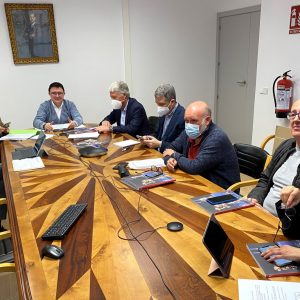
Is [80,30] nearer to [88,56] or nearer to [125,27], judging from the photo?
[88,56]

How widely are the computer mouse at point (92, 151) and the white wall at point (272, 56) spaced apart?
2.28 m

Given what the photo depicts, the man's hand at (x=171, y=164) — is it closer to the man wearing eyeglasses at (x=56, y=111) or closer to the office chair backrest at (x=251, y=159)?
the office chair backrest at (x=251, y=159)

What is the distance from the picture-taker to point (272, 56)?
3.73 meters

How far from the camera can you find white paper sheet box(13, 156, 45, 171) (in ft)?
7.61

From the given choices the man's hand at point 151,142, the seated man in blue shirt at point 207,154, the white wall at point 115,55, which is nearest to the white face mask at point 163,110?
the man's hand at point 151,142

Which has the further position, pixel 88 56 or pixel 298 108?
pixel 88 56

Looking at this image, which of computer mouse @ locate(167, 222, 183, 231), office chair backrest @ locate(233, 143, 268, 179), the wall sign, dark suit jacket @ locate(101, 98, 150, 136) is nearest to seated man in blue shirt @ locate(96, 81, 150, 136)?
dark suit jacket @ locate(101, 98, 150, 136)

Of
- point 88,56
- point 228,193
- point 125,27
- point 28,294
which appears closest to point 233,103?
point 125,27

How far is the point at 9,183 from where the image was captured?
2064 millimetres

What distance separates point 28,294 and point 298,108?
5.14ft

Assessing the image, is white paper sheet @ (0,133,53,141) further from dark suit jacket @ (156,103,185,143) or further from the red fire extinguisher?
the red fire extinguisher

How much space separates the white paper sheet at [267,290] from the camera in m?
0.99

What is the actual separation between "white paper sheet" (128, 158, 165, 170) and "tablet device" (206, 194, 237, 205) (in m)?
0.65

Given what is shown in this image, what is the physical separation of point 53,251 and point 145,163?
3.75 feet
